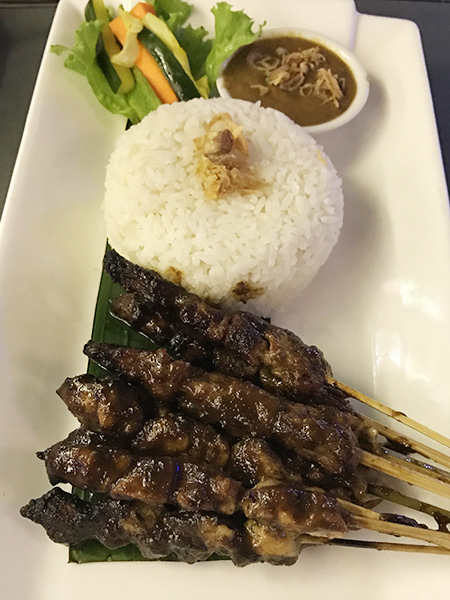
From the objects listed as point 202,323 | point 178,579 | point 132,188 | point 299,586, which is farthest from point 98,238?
point 299,586

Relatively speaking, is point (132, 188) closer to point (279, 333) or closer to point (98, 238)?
point (98, 238)

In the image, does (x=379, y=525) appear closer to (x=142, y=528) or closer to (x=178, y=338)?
(x=142, y=528)

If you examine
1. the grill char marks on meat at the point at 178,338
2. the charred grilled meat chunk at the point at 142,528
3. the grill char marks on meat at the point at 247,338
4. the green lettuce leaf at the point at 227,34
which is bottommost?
the charred grilled meat chunk at the point at 142,528

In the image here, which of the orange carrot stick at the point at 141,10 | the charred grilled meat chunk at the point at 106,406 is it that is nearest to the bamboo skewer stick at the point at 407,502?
the charred grilled meat chunk at the point at 106,406

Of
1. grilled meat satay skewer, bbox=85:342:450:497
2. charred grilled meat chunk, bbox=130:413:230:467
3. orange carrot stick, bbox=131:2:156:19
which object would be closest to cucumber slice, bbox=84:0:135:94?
orange carrot stick, bbox=131:2:156:19

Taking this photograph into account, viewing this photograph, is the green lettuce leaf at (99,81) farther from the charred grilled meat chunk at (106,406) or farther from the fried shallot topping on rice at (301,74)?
the charred grilled meat chunk at (106,406)

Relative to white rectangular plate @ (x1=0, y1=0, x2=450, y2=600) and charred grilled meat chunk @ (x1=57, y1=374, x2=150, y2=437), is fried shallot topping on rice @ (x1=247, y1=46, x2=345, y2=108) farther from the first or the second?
charred grilled meat chunk @ (x1=57, y1=374, x2=150, y2=437)
